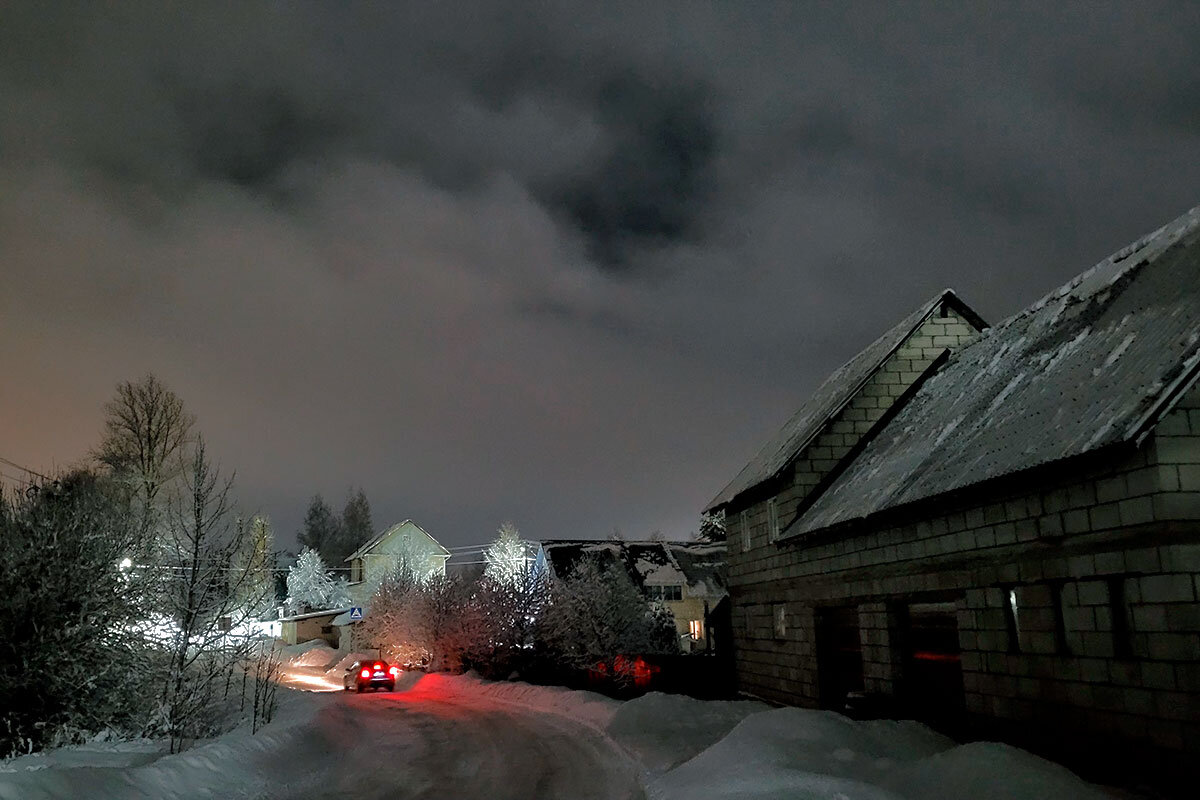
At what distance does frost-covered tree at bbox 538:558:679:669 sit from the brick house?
8.36 metres

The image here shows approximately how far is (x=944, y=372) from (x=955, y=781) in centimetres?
1324

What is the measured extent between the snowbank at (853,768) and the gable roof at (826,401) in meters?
9.12

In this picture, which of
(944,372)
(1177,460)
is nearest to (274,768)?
(1177,460)

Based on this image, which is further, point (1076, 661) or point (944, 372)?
point (944, 372)

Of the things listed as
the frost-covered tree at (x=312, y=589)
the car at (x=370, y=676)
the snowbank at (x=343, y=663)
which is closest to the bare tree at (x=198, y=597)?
the car at (x=370, y=676)

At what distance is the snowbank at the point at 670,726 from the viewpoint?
15711 millimetres

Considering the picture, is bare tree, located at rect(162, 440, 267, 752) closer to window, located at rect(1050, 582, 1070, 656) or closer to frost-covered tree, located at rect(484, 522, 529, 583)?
window, located at rect(1050, 582, 1070, 656)

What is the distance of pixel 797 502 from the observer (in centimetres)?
2145

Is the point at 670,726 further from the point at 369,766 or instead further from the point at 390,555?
the point at 390,555

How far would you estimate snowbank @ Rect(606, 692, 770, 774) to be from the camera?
51.5ft

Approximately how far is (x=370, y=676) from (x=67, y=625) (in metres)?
20.8

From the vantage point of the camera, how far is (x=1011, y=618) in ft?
41.6

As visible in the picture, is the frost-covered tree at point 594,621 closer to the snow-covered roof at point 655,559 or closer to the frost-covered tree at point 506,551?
the snow-covered roof at point 655,559

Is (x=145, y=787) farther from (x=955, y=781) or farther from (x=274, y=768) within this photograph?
(x=955, y=781)
